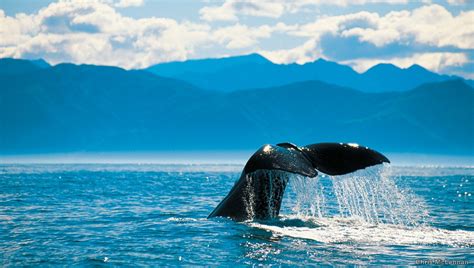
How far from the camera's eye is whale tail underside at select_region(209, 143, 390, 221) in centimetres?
1077

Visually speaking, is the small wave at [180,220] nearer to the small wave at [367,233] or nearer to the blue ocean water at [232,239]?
the blue ocean water at [232,239]

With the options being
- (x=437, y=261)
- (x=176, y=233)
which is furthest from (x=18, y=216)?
(x=437, y=261)

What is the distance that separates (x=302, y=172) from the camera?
10.1 meters

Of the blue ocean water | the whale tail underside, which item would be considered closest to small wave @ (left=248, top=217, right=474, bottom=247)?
the blue ocean water

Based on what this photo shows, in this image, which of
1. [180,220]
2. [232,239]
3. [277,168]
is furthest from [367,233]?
[180,220]

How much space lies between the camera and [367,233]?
13.3m

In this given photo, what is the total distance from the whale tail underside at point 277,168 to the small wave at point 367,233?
1.46 ft

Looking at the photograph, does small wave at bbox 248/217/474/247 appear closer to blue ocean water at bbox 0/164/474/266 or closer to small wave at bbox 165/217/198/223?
blue ocean water at bbox 0/164/474/266

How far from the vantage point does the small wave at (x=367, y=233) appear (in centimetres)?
1235

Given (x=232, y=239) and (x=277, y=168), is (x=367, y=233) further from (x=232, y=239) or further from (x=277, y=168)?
(x=277, y=168)

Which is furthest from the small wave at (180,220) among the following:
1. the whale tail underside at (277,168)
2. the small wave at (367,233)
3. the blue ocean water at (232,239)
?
the small wave at (367,233)

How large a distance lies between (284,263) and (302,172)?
1476mm

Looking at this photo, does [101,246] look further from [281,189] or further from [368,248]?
[368,248]

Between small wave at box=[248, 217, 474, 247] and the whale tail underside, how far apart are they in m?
0.45
